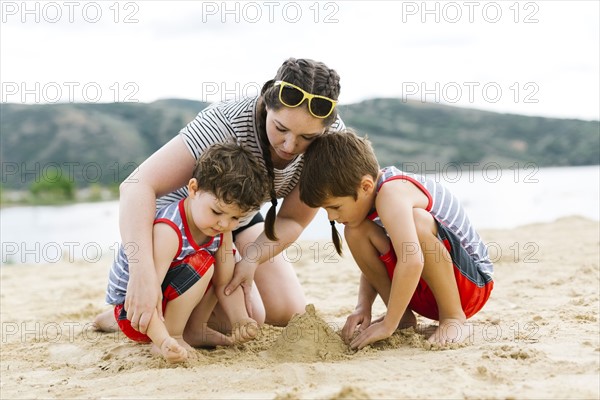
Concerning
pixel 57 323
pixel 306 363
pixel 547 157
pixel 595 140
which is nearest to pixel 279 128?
pixel 306 363

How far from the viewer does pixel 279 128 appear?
9.09 ft

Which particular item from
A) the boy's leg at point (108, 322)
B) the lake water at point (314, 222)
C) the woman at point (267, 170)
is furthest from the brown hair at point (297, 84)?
A: the lake water at point (314, 222)

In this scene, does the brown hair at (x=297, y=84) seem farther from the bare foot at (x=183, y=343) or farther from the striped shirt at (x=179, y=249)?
the bare foot at (x=183, y=343)

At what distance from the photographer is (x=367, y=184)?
270 centimetres

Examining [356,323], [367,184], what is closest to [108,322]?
[356,323]

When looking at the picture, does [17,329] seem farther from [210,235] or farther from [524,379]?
[524,379]

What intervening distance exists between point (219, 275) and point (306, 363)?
2.41ft

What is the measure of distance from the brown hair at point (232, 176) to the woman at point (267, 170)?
152 millimetres

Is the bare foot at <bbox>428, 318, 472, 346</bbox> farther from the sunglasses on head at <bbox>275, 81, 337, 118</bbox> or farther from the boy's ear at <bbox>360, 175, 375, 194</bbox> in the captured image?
the sunglasses on head at <bbox>275, 81, 337, 118</bbox>

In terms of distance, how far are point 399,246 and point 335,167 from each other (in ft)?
1.44

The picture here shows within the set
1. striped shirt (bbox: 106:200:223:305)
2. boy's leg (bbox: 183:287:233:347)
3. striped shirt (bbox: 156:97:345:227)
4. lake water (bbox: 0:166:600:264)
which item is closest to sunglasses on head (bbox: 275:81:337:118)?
striped shirt (bbox: 156:97:345:227)

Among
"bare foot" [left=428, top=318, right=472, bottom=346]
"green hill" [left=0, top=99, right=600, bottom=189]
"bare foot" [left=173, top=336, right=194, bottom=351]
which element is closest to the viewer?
"bare foot" [left=428, top=318, right=472, bottom=346]

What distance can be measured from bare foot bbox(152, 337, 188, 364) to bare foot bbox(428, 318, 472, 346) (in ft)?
3.54

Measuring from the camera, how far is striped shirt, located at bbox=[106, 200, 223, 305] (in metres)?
2.76
